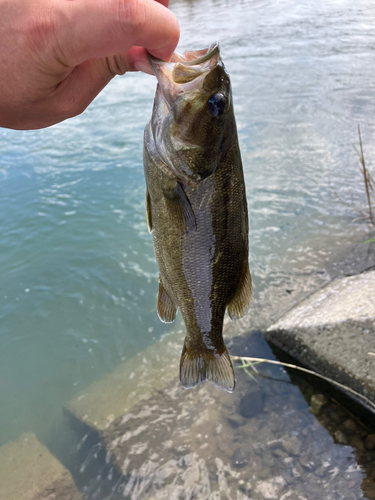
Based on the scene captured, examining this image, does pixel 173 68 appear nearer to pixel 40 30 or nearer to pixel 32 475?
pixel 40 30

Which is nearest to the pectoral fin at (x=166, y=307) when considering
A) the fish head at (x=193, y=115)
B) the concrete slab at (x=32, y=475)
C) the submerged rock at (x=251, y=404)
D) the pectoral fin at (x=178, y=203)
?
the pectoral fin at (x=178, y=203)

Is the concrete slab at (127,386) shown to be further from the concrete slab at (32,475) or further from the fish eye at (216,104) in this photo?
the fish eye at (216,104)

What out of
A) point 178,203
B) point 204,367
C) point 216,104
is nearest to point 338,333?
point 204,367

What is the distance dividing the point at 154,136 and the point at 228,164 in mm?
391

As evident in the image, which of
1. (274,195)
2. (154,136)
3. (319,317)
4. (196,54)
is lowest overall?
(274,195)

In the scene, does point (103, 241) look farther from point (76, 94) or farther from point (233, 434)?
point (76, 94)

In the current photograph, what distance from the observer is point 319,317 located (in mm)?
4391

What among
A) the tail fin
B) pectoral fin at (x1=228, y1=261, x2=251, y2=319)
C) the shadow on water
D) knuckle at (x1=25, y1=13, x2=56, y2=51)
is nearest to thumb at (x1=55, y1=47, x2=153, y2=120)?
knuckle at (x1=25, y1=13, x2=56, y2=51)

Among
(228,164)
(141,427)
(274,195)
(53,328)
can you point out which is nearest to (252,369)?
(141,427)

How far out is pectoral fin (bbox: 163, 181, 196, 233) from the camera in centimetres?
203

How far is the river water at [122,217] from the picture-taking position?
5.45m

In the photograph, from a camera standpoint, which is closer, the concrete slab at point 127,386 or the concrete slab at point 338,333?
the concrete slab at point 338,333

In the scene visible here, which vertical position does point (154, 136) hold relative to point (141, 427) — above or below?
above

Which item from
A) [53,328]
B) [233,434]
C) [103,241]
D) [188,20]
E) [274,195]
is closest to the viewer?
[233,434]
